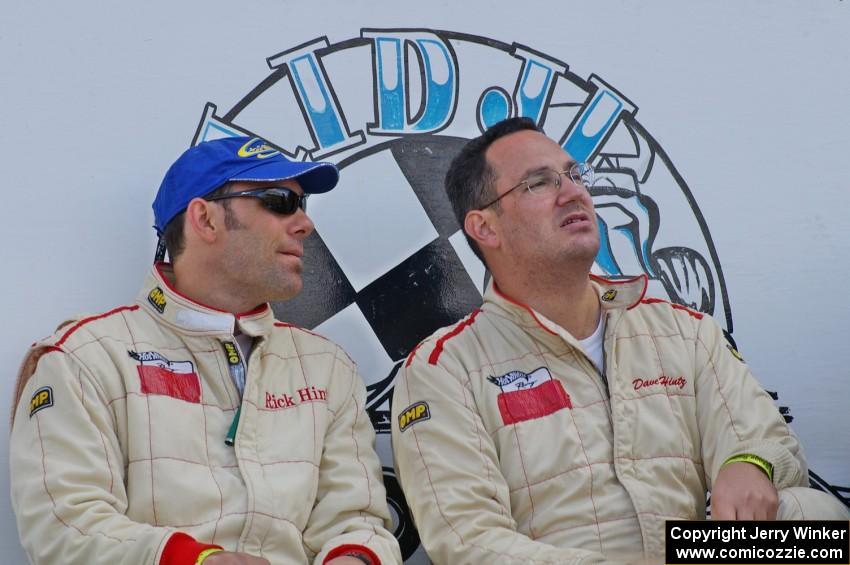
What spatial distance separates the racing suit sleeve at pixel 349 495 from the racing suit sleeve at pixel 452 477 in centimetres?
6

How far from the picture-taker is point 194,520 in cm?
198

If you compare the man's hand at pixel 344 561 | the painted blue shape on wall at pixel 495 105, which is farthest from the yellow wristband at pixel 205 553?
the painted blue shape on wall at pixel 495 105

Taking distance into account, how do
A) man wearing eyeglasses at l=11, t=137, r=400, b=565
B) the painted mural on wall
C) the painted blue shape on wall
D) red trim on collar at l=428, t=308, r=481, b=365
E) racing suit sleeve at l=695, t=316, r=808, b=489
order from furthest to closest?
the painted blue shape on wall → the painted mural on wall → red trim on collar at l=428, t=308, r=481, b=365 → racing suit sleeve at l=695, t=316, r=808, b=489 → man wearing eyeglasses at l=11, t=137, r=400, b=565

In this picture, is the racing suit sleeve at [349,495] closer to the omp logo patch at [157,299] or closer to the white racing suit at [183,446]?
the white racing suit at [183,446]

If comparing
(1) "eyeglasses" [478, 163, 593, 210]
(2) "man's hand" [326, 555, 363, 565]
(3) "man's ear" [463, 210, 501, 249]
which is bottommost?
(2) "man's hand" [326, 555, 363, 565]

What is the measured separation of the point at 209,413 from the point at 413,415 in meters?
0.39

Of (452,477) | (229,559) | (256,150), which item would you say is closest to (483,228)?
(256,150)

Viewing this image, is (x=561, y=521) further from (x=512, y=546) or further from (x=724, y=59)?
(x=724, y=59)

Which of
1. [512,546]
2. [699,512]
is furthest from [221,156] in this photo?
[699,512]

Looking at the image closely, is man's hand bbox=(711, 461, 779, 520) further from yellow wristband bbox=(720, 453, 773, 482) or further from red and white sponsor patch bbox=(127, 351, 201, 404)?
red and white sponsor patch bbox=(127, 351, 201, 404)

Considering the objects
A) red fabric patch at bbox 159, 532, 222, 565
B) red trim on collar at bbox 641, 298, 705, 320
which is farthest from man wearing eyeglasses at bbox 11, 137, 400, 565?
red trim on collar at bbox 641, 298, 705, 320

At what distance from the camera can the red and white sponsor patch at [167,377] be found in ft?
Answer: 6.73

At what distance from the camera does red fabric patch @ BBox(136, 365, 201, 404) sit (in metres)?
2.05

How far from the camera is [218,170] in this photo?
2.26 metres
